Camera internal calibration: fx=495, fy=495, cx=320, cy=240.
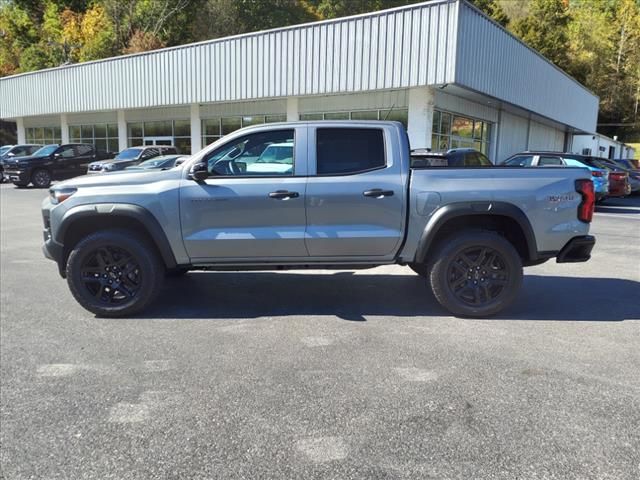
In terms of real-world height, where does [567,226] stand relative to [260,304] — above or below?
above

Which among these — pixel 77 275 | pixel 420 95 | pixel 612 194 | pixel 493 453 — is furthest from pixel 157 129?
pixel 493 453

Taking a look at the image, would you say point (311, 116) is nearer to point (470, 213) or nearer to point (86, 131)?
point (470, 213)

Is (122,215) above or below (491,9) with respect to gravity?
below

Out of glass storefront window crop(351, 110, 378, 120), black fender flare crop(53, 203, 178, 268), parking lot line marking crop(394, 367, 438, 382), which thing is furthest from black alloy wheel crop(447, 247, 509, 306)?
glass storefront window crop(351, 110, 378, 120)

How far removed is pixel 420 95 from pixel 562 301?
12.8 meters

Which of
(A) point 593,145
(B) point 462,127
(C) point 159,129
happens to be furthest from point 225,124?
(A) point 593,145

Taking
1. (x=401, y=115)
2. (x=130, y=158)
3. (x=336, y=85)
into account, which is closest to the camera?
(x=336, y=85)

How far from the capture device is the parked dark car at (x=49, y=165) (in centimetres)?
2012

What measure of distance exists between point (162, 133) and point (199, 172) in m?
23.6

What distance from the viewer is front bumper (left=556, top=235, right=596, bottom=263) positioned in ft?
16.2

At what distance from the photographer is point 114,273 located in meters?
5.04

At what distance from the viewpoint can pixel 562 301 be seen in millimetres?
5676

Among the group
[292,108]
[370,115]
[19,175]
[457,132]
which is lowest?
[19,175]

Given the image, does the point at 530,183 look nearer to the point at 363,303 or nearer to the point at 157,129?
the point at 363,303
